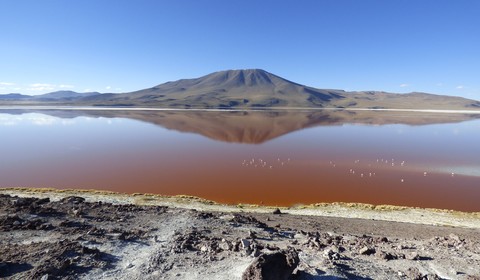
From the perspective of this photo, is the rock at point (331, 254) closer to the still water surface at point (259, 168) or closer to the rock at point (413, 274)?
the rock at point (413, 274)

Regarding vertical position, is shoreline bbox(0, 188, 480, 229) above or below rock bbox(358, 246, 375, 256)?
below

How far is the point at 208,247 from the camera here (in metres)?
11.2

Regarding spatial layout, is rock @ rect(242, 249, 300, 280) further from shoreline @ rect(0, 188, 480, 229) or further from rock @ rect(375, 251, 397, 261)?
shoreline @ rect(0, 188, 480, 229)

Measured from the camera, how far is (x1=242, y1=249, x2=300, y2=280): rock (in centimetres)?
837

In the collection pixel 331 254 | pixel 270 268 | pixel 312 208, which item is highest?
pixel 270 268

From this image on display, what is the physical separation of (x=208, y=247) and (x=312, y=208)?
38.1 ft

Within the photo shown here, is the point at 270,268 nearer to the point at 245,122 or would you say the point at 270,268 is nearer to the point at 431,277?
the point at 431,277

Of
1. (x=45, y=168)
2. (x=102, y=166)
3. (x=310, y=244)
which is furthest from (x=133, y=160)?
(x=310, y=244)

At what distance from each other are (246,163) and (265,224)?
19029mm

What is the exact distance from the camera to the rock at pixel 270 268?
8367 millimetres

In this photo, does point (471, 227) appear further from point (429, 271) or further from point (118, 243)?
point (118, 243)

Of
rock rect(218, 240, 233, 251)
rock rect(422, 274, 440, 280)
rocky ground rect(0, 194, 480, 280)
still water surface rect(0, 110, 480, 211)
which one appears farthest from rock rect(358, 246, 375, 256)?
still water surface rect(0, 110, 480, 211)

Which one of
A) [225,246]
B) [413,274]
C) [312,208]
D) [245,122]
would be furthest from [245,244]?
[245,122]

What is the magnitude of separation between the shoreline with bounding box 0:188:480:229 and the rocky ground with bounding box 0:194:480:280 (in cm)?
186
